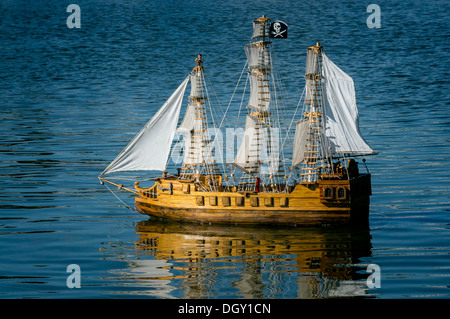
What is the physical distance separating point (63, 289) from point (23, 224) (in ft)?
43.6

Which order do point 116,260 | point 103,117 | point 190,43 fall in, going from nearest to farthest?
point 116,260, point 103,117, point 190,43

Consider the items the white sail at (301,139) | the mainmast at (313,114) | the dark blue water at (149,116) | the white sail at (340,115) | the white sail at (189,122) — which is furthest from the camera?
the white sail at (189,122)

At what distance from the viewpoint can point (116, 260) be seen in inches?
1628

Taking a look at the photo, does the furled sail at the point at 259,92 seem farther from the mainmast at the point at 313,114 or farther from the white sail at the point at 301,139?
the mainmast at the point at 313,114

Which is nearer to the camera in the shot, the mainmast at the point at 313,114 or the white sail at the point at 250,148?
the mainmast at the point at 313,114

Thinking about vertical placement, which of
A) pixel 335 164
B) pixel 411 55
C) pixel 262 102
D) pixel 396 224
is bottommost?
pixel 396 224

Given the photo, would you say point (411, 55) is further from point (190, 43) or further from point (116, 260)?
point (116, 260)

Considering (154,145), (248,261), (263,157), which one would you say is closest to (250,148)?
(263,157)

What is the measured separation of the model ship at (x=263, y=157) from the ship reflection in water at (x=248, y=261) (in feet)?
3.59

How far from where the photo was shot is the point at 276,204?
46719 mm

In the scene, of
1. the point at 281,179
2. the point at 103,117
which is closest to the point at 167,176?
the point at 281,179

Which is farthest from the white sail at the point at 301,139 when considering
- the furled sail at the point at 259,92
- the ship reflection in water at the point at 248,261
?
the ship reflection in water at the point at 248,261

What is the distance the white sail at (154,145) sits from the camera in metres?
51.0

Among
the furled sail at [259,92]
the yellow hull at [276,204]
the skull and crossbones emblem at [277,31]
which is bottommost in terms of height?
the yellow hull at [276,204]
